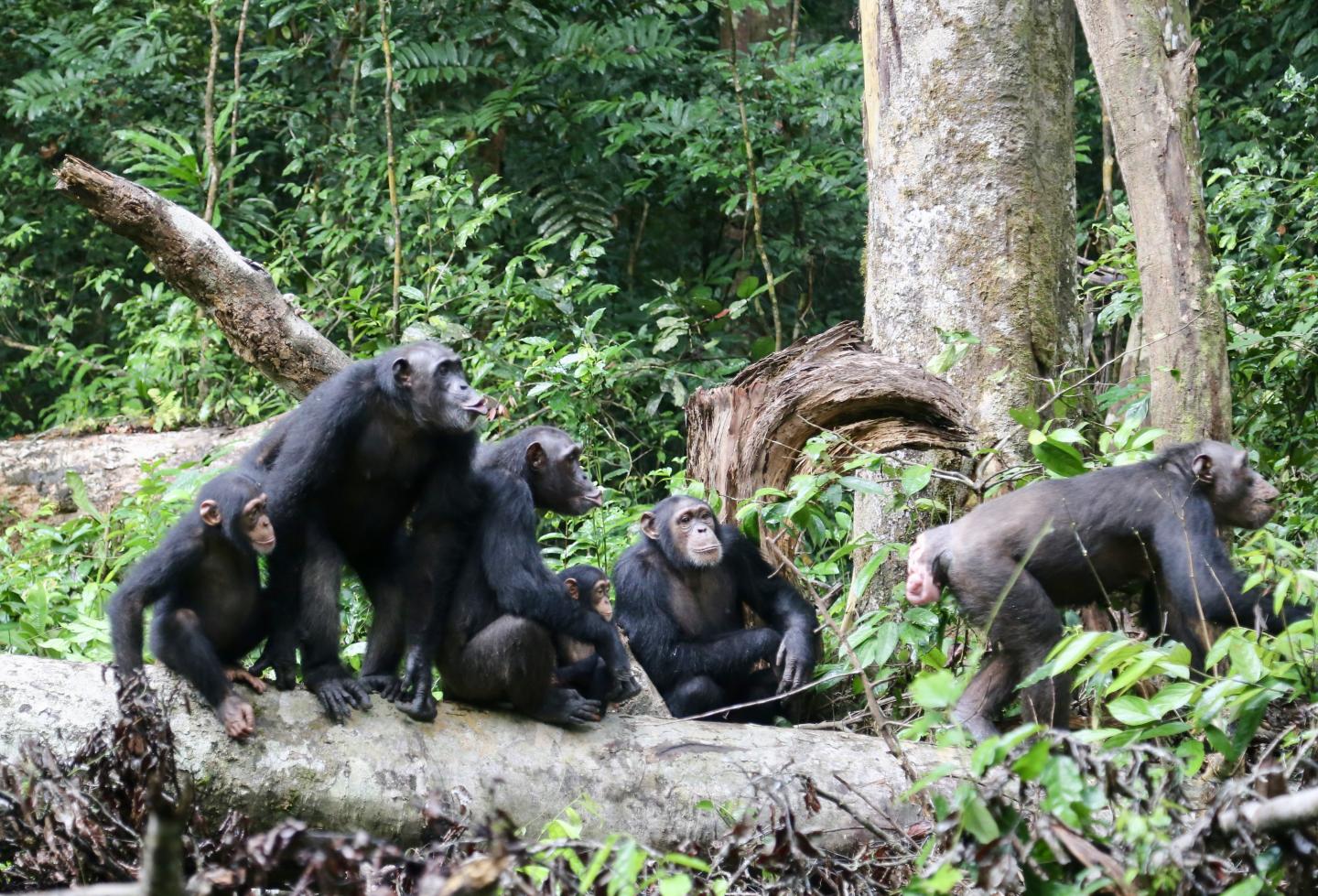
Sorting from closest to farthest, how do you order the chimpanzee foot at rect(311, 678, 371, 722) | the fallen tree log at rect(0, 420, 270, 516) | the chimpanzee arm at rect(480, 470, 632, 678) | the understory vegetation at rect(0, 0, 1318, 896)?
1. the chimpanzee foot at rect(311, 678, 371, 722)
2. the chimpanzee arm at rect(480, 470, 632, 678)
3. the understory vegetation at rect(0, 0, 1318, 896)
4. the fallen tree log at rect(0, 420, 270, 516)

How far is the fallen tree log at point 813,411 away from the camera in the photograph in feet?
19.9

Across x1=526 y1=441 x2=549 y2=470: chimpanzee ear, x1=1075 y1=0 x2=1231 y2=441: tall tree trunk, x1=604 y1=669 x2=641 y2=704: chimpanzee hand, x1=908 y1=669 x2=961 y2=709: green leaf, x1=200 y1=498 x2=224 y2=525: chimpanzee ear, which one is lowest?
x1=604 y1=669 x2=641 y2=704: chimpanzee hand

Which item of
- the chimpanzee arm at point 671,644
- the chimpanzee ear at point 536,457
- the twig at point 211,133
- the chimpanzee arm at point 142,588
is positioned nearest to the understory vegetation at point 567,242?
the twig at point 211,133

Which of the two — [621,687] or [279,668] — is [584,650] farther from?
[279,668]

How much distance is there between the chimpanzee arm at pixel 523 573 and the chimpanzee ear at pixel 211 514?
1.00 metres

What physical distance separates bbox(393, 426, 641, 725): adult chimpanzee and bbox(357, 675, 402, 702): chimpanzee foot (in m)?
0.08

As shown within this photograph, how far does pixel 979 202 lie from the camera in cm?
667

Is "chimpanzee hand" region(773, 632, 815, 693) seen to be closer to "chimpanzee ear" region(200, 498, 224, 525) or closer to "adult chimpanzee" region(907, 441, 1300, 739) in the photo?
"adult chimpanzee" region(907, 441, 1300, 739)

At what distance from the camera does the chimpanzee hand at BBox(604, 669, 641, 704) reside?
528 cm

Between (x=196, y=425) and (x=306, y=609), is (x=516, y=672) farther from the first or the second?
(x=196, y=425)

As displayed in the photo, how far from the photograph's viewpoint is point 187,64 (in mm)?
11930

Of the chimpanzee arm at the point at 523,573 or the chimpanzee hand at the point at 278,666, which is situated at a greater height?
the chimpanzee arm at the point at 523,573

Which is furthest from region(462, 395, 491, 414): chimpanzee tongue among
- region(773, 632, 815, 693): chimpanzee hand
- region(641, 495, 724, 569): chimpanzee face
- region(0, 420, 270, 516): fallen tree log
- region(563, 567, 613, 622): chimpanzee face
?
region(0, 420, 270, 516): fallen tree log

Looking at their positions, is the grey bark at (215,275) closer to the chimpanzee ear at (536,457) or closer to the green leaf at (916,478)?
the chimpanzee ear at (536,457)
